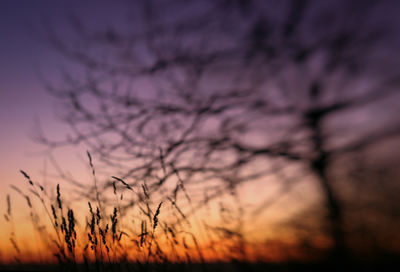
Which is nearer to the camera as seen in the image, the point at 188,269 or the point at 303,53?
the point at 188,269

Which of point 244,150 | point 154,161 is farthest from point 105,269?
point 244,150

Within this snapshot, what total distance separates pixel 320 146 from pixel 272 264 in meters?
2.53

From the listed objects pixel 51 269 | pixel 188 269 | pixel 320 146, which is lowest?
pixel 188 269

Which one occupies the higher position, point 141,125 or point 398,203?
point 141,125

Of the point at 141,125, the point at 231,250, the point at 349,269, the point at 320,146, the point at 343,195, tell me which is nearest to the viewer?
the point at 231,250

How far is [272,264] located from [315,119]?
9.30 ft

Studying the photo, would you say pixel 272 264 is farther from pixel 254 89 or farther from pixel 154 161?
pixel 254 89

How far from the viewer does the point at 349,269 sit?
3018 mm

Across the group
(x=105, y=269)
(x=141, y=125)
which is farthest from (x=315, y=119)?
(x=105, y=269)

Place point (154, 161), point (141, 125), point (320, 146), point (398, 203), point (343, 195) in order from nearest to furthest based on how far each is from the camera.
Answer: point (398, 203) → point (343, 195) → point (320, 146) → point (154, 161) → point (141, 125)

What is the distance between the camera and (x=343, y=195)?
376 cm

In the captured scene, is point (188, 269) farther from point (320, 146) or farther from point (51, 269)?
point (320, 146)

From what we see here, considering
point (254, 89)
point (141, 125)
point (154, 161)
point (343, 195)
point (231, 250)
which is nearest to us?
point (231, 250)

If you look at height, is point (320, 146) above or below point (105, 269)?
above
